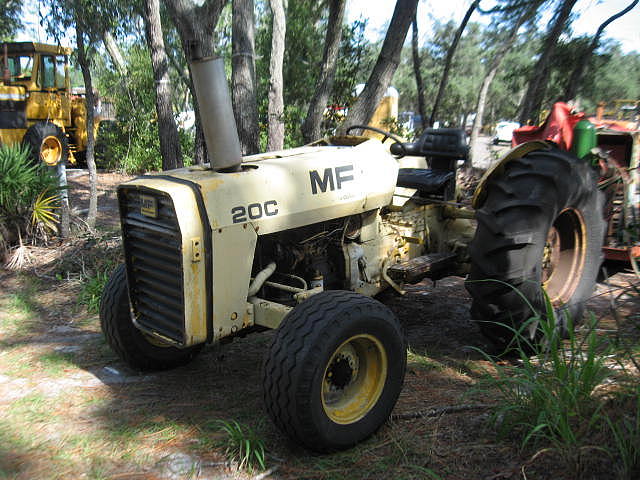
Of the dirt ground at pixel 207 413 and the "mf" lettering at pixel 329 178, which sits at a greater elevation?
the "mf" lettering at pixel 329 178

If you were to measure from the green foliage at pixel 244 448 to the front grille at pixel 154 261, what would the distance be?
58cm

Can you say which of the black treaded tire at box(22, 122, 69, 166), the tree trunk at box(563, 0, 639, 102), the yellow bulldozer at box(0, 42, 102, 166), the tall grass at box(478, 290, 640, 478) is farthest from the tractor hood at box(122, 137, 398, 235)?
the tree trunk at box(563, 0, 639, 102)

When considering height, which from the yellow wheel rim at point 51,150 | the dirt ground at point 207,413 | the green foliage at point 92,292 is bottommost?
the dirt ground at point 207,413

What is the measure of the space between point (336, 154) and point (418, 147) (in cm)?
128

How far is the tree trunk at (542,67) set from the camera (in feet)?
36.2

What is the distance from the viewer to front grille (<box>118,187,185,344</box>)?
10.3ft

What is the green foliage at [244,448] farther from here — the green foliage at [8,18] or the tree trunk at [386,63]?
the green foliage at [8,18]

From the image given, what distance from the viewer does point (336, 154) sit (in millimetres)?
3809

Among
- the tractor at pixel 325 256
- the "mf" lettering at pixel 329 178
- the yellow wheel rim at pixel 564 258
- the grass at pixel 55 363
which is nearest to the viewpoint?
the tractor at pixel 325 256

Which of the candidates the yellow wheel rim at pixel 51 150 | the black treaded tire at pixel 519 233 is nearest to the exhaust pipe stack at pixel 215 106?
the black treaded tire at pixel 519 233

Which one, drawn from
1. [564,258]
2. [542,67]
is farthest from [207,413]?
[542,67]

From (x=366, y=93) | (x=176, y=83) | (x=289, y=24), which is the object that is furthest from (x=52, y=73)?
(x=176, y=83)

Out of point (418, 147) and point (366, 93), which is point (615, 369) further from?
point (366, 93)

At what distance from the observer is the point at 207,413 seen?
11.2ft
